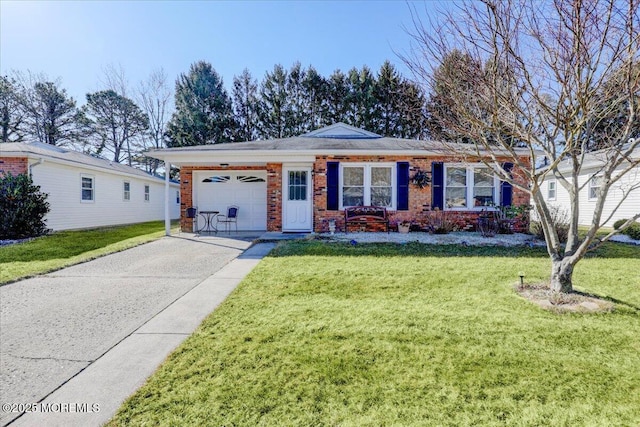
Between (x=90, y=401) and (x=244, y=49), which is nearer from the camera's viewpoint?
(x=90, y=401)

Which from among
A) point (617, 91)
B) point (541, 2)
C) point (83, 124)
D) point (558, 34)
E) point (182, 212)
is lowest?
point (182, 212)

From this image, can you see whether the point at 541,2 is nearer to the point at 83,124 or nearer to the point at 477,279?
the point at 477,279

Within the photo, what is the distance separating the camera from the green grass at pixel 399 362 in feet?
6.39

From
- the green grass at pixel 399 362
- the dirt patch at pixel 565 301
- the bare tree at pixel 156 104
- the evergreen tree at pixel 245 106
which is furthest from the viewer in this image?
the bare tree at pixel 156 104

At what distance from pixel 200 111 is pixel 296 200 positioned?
59.2ft

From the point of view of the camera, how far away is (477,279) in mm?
4938

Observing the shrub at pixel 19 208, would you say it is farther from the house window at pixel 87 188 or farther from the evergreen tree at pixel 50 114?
the evergreen tree at pixel 50 114

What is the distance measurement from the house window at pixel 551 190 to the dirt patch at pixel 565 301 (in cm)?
1601

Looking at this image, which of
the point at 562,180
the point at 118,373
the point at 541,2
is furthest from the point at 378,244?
the point at 118,373

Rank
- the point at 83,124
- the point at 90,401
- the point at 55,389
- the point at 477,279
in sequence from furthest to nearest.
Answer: the point at 83,124
the point at 477,279
the point at 55,389
the point at 90,401

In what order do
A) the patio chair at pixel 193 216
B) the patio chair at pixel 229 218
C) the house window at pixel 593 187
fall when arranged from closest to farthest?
the patio chair at pixel 193 216 → the patio chair at pixel 229 218 → the house window at pixel 593 187

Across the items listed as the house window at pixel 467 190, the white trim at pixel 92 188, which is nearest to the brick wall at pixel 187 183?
the white trim at pixel 92 188

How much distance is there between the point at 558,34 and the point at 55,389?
5520 millimetres

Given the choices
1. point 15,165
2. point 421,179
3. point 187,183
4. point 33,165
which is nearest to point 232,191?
point 187,183
